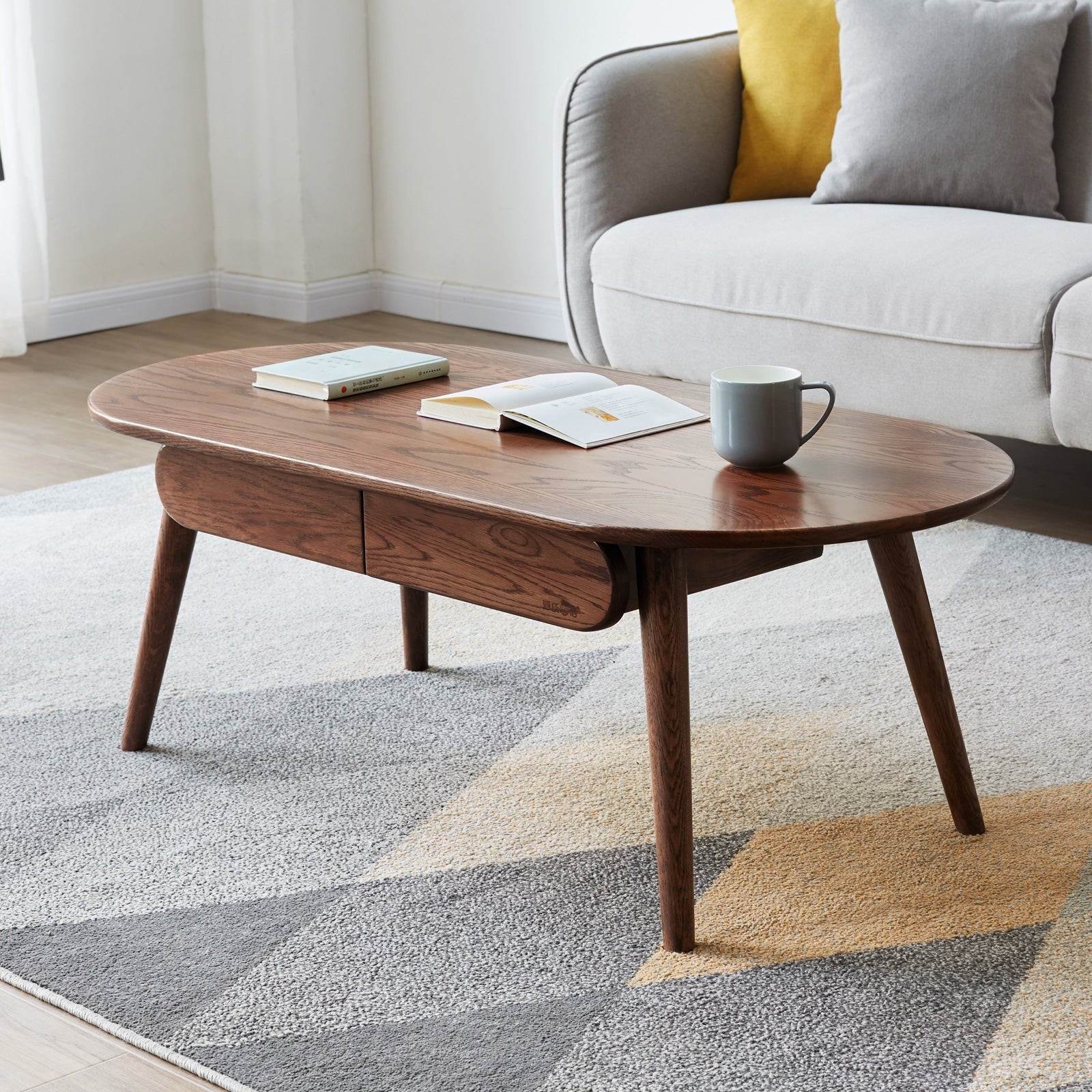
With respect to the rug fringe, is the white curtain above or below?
above

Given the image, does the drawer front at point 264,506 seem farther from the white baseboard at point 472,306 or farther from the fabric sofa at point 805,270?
the white baseboard at point 472,306

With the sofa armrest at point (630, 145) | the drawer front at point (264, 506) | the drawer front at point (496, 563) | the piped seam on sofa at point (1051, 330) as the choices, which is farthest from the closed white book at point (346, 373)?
the sofa armrest at point (630, 145)

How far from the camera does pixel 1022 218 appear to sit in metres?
2.46

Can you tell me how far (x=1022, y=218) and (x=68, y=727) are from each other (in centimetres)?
172

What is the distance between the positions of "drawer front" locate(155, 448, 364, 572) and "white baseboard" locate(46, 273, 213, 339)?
256cm

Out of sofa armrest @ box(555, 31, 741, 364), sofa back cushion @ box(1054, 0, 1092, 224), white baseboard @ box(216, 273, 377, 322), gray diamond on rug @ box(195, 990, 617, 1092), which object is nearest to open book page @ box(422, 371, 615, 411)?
gray diamond on rug @ box(195, 990, 617, 1092)

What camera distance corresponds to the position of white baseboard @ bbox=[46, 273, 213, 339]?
12.8ft

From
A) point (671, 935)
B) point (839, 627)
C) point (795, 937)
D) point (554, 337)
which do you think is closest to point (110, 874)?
point (671, 935)

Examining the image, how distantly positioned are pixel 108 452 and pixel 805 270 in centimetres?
138

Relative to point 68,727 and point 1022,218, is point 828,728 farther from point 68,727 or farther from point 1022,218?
point 1022,218

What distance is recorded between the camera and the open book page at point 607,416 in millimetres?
1390

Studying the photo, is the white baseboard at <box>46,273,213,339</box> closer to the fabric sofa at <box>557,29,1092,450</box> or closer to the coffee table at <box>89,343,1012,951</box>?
the fabric sofa at <box>557,29,1092,450</box>

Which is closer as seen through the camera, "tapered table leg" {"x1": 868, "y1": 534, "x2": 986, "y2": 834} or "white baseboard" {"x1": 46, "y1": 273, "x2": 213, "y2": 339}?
"tapered table leg" {"x1": 868, "y1": 534, "x2": 986, "y2": 834}

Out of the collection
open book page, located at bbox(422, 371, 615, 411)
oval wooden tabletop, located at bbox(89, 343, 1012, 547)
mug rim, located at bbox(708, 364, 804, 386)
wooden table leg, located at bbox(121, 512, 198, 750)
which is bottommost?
wooden table leg, located at bbox(121, 512, 198, 750)
